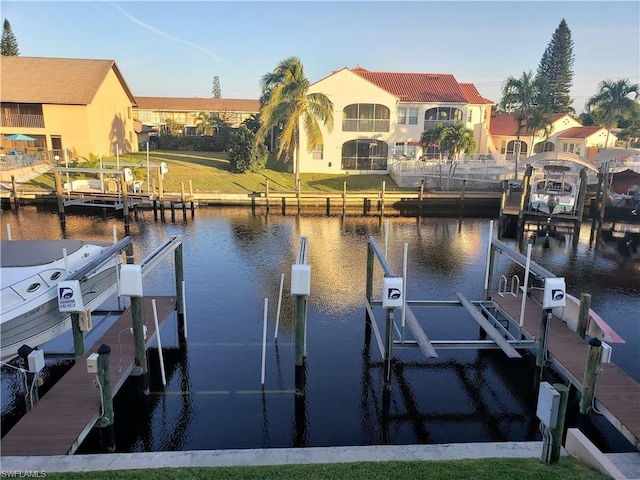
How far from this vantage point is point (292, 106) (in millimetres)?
35938

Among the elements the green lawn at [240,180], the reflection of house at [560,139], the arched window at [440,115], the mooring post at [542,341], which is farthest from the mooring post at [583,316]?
the reflection of house at [560,139]

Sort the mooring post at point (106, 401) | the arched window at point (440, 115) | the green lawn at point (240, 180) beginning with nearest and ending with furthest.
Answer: the mooring post at point (106, 401) → the green lawn at point (240, 180) → the arched window at point (440, 115)

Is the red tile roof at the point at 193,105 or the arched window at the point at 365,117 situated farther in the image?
the red tile roof at the point at 193,105

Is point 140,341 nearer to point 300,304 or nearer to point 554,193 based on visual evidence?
point 300,304

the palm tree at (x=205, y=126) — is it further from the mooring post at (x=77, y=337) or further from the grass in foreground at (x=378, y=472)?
the grass in foreground at (x=378, y=472)

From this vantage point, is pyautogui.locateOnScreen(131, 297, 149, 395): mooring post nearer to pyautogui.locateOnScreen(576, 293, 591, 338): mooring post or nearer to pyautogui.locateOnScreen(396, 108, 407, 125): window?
pyautogui.locateOnScreen(576, 293, 591, 338): mooring post

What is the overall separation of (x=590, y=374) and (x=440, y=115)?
3772 cm

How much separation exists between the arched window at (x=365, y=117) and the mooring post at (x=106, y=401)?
36.3 m

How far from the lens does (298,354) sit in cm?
1084

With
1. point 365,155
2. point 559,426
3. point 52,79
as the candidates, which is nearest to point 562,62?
point 365,155

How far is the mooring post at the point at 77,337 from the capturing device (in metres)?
10.5

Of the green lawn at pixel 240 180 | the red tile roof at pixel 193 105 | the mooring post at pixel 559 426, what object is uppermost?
the red tile roof at pixel 193 105

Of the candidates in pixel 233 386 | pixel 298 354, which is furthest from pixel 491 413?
pixel 233 386

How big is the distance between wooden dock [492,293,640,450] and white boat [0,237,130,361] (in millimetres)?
10638
